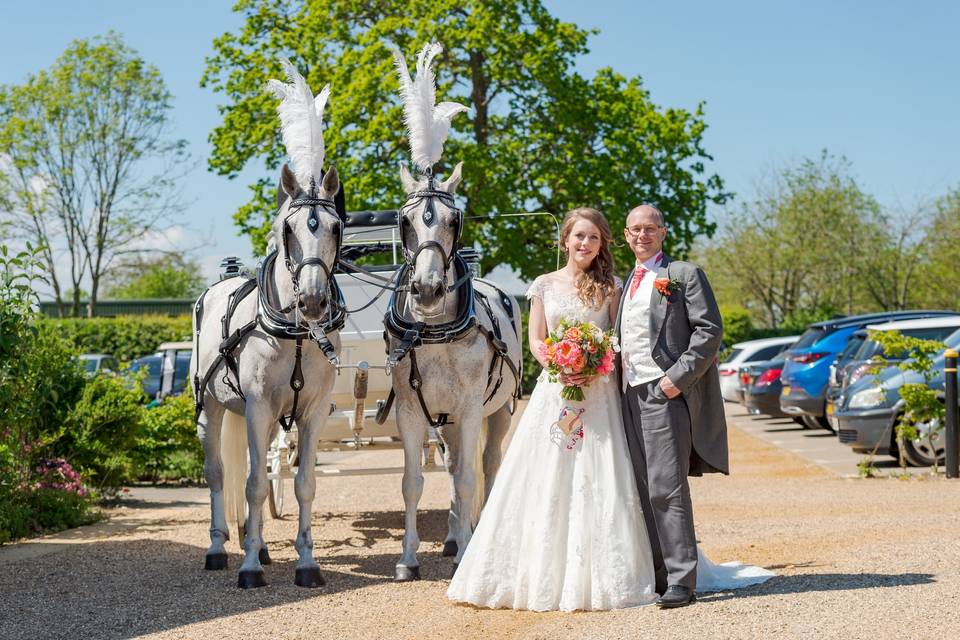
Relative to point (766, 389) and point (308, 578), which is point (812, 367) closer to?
point (766, 389)

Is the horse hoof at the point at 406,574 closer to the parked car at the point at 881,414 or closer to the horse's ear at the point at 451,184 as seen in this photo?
the horse's ear at the point at 451,184

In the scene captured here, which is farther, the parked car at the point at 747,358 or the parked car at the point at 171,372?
the parked car at the point at 747,358

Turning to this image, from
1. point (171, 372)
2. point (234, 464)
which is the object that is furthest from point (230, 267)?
point (171, 372)

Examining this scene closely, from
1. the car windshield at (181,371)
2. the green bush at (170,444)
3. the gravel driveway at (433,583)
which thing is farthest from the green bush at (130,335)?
the gravel driveway at (433,583)

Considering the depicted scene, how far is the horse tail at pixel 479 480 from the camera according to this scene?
8029 mm

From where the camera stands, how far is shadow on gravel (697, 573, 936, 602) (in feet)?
22.0

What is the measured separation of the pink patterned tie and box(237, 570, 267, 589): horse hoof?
3.08 m

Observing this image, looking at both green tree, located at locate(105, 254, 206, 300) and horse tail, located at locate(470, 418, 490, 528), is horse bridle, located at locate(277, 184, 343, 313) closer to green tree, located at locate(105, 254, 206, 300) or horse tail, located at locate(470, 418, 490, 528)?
horse tail, located at locate(470, 418, 490, 528)

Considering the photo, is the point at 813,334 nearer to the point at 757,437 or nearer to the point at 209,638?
the point at 757,437

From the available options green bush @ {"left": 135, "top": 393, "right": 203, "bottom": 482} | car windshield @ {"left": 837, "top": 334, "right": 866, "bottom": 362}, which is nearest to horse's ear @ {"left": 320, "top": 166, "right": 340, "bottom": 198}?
green bush @ {"left": 135, "top": 393, "right": 203, "bottom": 482}

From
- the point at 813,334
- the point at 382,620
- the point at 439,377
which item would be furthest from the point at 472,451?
the point at 813,334

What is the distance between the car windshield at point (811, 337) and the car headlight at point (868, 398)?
18.5ft

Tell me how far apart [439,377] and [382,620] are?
1783 mm

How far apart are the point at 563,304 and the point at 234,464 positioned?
10.9ft
